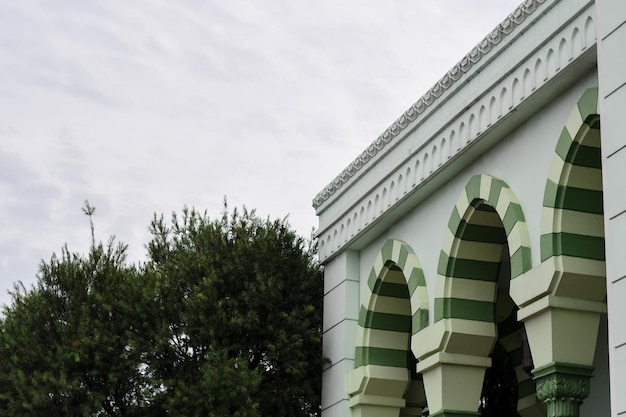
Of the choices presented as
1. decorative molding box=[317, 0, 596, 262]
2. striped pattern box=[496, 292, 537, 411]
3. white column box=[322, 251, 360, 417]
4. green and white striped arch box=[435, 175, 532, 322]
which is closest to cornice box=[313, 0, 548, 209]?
decorative molding box=[317, 0, 596, 262]

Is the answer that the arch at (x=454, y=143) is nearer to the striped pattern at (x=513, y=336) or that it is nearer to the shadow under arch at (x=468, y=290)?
the shadow under arch at (x=468, y=290)

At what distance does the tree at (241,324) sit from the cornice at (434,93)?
1.21 metres

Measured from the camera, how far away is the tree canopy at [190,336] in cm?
1628

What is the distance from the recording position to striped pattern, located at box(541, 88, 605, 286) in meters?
11.6

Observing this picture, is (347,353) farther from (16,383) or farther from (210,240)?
(16,383)

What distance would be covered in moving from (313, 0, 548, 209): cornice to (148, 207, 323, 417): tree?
1.21 metres

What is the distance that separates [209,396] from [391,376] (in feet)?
7.81

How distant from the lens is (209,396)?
15672mm

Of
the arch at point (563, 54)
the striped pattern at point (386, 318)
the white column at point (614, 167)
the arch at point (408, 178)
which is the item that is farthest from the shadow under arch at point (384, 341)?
the white column at point (614, 167)

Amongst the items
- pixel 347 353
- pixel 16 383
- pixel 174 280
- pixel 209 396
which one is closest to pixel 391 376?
pixel 347 353

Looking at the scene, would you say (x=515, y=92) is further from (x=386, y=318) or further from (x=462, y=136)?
(x=386, y=318)

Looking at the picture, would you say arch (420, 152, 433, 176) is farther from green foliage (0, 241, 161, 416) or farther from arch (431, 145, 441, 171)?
green foliage (0, 241, 161, 416)

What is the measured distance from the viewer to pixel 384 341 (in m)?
15.7

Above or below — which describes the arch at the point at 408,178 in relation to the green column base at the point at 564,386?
above
